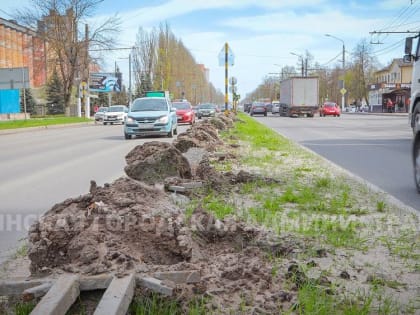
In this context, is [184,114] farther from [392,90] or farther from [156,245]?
[392,90]

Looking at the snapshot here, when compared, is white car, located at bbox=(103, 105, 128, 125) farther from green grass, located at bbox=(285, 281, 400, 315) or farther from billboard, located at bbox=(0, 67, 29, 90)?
green grass, located at bbox=(285, 281, 400, 315)

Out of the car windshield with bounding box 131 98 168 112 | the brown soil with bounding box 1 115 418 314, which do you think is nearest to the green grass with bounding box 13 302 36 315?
the brown soil with bounding box 1 115 418 314

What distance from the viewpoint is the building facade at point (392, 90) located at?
63.1 m

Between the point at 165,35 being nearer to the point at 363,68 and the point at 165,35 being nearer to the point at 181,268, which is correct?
the point at 363,68

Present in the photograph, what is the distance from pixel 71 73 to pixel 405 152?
3966 centimetres

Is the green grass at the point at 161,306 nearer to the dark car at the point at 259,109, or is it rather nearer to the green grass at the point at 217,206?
the green grass at the point at 217,206

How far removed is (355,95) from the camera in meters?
86.2

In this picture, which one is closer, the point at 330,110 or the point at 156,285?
the point at 156,285

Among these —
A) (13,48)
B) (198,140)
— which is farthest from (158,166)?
(13,48)

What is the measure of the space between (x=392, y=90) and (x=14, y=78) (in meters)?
51.6

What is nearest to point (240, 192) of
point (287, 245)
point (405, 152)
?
point (287, 245)

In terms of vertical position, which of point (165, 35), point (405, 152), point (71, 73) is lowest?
point (405, 152)

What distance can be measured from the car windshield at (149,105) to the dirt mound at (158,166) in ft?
41.0

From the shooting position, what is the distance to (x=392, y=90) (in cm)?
6581
